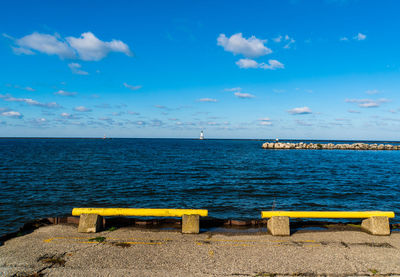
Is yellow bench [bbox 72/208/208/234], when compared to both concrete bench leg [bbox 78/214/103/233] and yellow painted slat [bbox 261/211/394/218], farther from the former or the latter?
yellow painted slat [bbox 261/211/394/218]

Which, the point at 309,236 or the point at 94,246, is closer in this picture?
the point at 94,246

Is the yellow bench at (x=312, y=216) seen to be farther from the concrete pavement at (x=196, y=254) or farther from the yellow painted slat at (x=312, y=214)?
the concrete pavement at (x=196, y=254)

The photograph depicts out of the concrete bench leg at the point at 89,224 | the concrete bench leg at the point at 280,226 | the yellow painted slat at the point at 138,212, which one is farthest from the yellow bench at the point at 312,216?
the concrete bench leg at the point at 89,224

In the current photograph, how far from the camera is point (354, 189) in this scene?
20.2m

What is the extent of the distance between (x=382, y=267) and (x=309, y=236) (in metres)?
2.17

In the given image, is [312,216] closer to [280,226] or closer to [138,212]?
[280,226]

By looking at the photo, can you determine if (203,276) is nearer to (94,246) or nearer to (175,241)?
(175,241)

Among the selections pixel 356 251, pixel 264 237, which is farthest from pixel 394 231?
pixel 264 237

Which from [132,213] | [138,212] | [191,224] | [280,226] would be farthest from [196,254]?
[280,226]

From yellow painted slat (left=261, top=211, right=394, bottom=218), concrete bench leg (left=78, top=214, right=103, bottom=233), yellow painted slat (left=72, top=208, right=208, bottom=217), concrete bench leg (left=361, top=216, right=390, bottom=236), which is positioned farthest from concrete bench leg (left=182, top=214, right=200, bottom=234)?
concrete bench leg (left=361, top=216, right=390, bottom=236)

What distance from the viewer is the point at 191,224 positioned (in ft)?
26.2

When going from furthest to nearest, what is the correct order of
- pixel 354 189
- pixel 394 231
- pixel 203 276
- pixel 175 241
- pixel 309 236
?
pixel 354 189 → pixel 394 231 → pixel 309 236 → pixel 175 241 → pixel 203 276

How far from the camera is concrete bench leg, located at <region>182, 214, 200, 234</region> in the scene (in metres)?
7.99

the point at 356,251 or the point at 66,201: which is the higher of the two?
the point at 356,251
